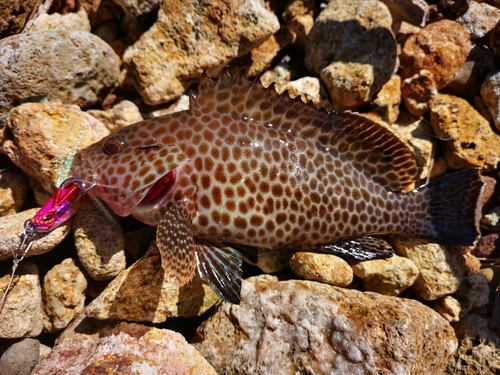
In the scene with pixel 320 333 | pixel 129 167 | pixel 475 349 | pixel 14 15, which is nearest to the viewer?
pixel 320 333

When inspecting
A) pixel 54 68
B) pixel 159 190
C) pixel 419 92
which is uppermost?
pixel 419 92

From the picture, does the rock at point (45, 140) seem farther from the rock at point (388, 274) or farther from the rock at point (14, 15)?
the rock at point (388, 274)

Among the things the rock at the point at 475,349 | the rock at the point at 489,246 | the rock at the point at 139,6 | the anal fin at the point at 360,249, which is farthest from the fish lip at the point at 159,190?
the rock at the point at 489,246

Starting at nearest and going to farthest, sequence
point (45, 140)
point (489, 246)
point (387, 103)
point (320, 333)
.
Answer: point (320, 333), point (45, 140), point (489, 246), point (387, 103)

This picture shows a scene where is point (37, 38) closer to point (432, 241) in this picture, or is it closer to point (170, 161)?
point (170, 161)

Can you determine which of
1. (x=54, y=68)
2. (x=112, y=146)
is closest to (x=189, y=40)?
(x=54, y=68)

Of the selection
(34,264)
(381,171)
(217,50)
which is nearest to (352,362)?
(381,171)

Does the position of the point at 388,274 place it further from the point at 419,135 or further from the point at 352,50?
the point at 352,50

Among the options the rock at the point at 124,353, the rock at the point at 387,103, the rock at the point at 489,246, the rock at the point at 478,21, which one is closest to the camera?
the rock at the point at 124,353
